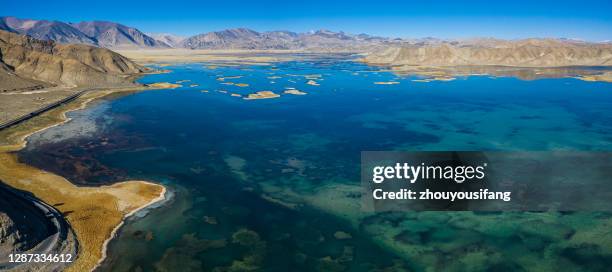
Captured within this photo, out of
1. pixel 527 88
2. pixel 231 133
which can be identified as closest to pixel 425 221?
pixel 231 133

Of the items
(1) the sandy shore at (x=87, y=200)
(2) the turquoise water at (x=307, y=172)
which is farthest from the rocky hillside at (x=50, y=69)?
(1) the sandy shore at (x=87, y=200)

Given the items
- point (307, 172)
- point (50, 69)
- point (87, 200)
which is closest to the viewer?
point (87, 200)

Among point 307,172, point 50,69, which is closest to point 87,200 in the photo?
point 307,172

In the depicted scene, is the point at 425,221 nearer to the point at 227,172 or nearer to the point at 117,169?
the point at 227,172

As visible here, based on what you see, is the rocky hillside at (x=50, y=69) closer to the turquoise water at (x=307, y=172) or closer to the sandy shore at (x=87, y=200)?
the turquoise water at (x=307, y=172)

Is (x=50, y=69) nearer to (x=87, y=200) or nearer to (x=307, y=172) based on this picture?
(x=87, y=200)

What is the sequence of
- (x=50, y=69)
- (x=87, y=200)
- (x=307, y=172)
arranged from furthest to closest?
(x=50, y=69) < (x=307, y=172) < (x=87, y=200)

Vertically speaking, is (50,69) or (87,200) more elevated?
(50,69)
